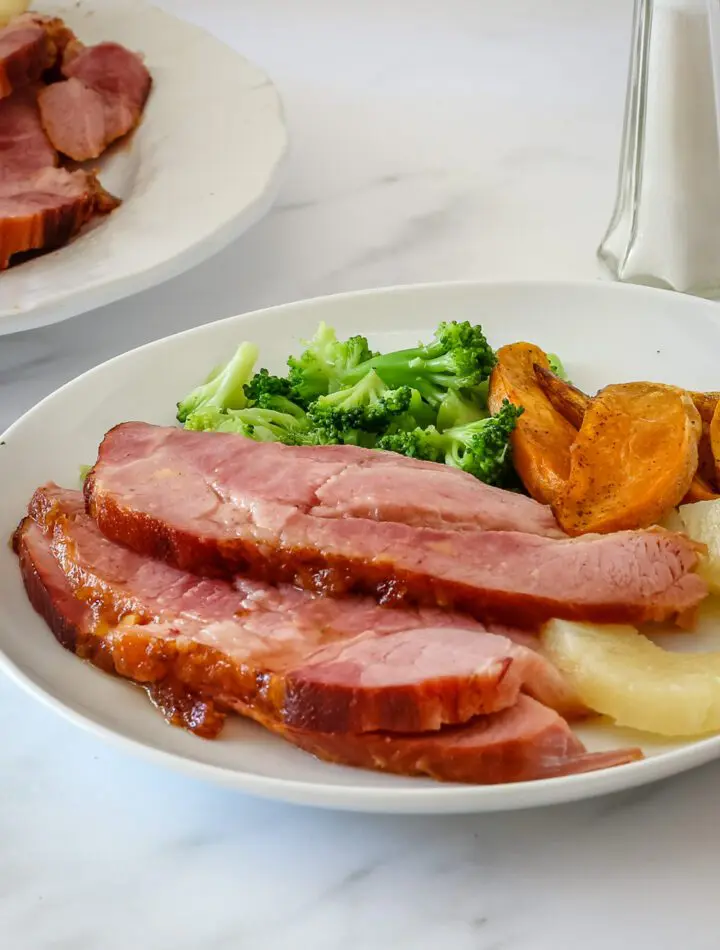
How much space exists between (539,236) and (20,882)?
277 cm

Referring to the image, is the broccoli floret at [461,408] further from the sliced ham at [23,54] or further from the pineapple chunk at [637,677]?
the sliced ham at [23,54]

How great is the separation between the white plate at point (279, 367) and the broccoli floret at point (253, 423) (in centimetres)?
18

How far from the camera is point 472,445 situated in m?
2.52

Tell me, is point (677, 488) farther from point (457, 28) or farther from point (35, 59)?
point (457, 28)

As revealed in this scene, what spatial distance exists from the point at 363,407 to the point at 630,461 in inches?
23.2

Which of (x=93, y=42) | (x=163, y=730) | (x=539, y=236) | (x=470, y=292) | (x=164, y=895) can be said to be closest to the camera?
(x=164, y=895)

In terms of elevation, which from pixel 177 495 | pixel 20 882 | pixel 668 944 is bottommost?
pixel 20 882

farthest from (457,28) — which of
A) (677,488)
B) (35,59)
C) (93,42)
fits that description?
(677,488)

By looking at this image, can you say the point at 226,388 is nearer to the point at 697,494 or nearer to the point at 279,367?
the point at 279,367

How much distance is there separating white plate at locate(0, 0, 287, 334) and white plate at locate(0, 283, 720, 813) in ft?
1.08

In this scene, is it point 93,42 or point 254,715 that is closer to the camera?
point 254,715

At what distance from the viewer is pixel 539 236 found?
4031 mm

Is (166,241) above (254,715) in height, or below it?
above

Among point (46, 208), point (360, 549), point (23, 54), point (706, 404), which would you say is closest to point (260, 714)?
point (360, 549)
